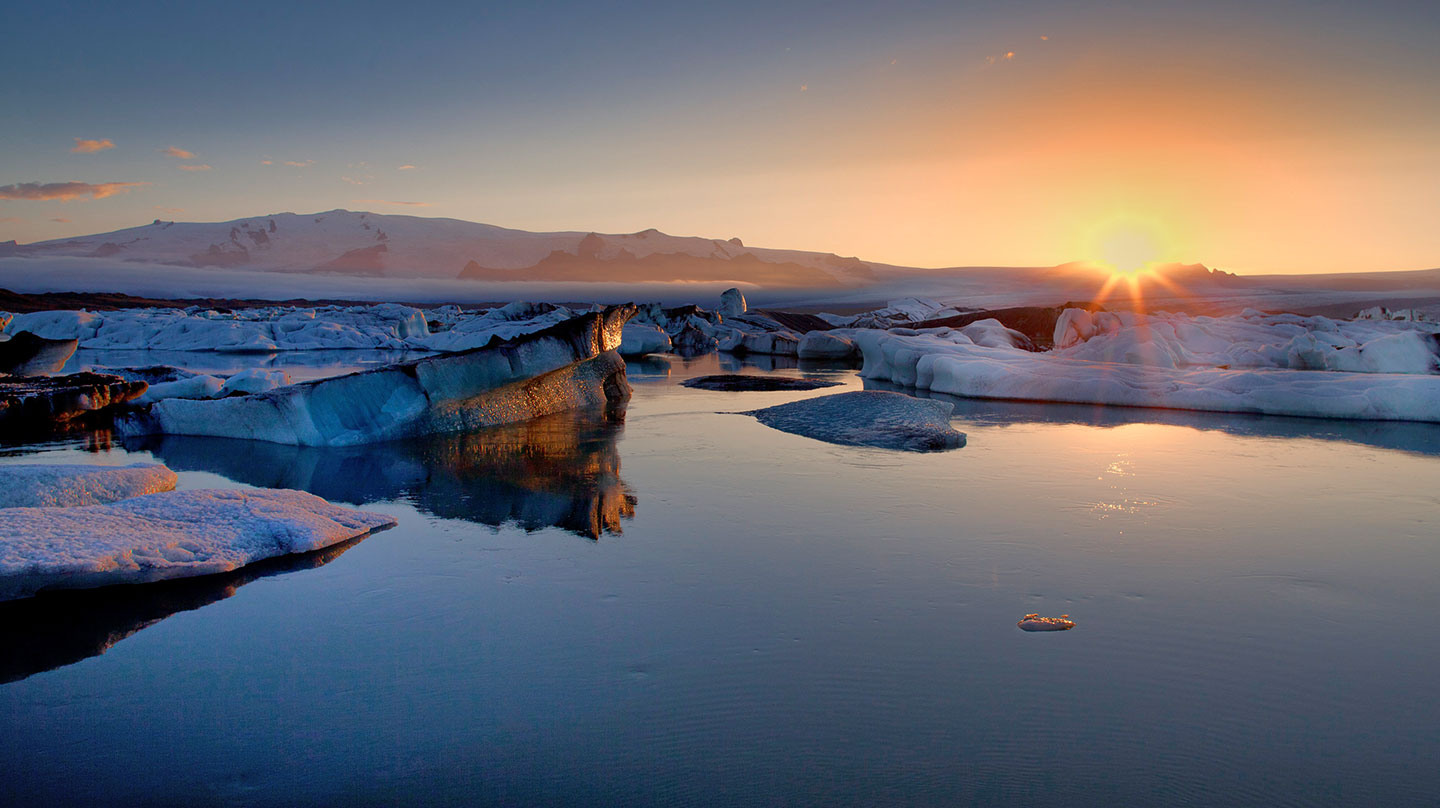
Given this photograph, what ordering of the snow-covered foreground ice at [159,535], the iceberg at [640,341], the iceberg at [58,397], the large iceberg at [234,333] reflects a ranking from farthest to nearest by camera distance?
the large iceberg at [234,333] < the iceberg at [640,341] < the iceberg at [58,397] < the snow-covered foreground ice at [159,535]

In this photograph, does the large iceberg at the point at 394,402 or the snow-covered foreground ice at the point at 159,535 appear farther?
the large iceberg at the point at 394,402

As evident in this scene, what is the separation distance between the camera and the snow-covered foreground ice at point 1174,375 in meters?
8.87

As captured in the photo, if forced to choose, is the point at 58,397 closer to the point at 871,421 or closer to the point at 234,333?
the point at 871,421

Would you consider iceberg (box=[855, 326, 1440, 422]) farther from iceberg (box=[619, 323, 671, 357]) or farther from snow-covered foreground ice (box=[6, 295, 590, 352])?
snow-covered foreground ice (box=[6, 295, 590, 352])

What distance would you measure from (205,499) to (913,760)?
11.7 ft

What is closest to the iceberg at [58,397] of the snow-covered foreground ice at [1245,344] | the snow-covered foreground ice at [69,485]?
the snow-covered foreground ice at [69,485]

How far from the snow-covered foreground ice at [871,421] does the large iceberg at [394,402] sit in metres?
2.53

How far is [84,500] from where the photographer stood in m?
3.94

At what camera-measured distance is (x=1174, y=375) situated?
1062 centimetres

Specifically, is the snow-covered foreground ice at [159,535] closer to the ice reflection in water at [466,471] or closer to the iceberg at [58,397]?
the ice reflection in water at [466,471]

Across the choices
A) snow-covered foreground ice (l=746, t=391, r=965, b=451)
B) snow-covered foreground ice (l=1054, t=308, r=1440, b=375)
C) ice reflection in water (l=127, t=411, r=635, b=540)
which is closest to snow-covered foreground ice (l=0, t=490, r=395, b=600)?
ice reflection in water (l=127, t=411, r=635, b=540)

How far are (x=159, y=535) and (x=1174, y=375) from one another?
11222mm

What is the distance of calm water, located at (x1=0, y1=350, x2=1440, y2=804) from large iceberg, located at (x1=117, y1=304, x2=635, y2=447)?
260cm

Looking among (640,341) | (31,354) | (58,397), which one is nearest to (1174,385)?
(58,397)
